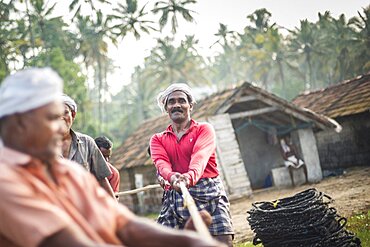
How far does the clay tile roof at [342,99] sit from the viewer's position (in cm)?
1823

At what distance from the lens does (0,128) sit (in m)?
1.79

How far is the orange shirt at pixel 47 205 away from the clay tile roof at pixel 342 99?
16.8 meters

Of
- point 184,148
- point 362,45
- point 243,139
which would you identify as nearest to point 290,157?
point 243,139

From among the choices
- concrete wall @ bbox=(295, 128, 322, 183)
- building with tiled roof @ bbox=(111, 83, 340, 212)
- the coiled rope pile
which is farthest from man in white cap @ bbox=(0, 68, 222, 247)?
concrete wall @ bbox=(295, 128, 322, 183)

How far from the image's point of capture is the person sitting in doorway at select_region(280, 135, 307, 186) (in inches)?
613

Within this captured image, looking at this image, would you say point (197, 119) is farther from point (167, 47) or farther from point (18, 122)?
point (167, 47)

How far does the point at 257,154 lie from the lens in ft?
58.6

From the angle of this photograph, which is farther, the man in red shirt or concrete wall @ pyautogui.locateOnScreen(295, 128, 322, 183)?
concrete wall @ pyautogui.locateOnScreen(295, 128, 322, 183)

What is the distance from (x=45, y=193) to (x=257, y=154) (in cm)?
1654

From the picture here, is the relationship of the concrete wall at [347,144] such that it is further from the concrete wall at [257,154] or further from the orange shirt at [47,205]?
the orange shirt at [47,205]

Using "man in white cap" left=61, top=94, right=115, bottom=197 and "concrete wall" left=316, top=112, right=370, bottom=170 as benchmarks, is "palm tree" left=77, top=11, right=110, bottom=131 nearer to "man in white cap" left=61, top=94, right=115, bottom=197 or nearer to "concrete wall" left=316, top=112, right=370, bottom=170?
"concrete wall" left=316, top=112, right=370, bottom=170

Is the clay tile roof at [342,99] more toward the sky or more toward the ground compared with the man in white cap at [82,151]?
more toward the sky

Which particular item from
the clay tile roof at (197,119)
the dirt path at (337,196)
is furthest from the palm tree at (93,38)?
the dirt path at (337,196)

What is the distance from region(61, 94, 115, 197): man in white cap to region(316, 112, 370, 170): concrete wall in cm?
1553
